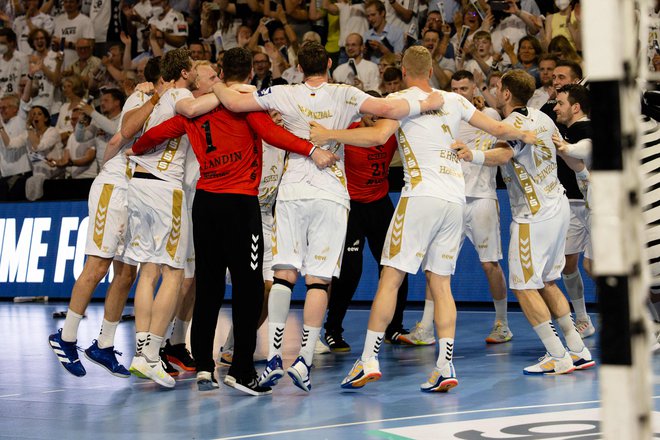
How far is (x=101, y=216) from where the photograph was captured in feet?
26.8

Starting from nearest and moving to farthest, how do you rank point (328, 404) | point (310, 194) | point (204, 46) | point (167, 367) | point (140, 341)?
point (328, 404)
point (310, 194)
point (140, 341)
point (167, 367)
point (204, 46)

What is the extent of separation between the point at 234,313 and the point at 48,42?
12714mm

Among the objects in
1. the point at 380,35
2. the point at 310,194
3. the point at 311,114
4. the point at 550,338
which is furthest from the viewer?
the point at 380,35

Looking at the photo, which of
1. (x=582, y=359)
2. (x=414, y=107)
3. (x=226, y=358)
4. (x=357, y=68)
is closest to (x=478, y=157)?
(x=414, y=107)

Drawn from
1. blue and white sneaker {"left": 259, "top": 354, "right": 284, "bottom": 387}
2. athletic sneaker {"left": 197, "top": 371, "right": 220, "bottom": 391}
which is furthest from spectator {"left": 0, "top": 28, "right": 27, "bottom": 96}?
blue and white sneaker {"left": 259, "top": 354, "right": 284, "bottom": 387}

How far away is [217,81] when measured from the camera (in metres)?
7.93

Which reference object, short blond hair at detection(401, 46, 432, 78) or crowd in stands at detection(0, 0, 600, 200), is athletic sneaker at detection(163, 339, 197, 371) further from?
crowd in stands at detection(0, 0, 600, 200)

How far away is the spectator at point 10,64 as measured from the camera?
60.4ft

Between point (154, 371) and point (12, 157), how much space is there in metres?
10.9

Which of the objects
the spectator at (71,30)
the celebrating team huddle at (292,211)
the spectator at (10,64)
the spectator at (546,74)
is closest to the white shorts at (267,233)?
the celebrating team huddle at (292,211)

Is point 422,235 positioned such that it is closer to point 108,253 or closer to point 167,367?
point 167,367

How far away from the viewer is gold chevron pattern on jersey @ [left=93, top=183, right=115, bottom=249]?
8148mm

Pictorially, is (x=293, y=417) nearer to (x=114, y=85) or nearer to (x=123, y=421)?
(x=123, y=421)

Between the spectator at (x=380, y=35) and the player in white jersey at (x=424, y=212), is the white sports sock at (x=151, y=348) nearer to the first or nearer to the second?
the player in white jersey at (x=424, y=212)
